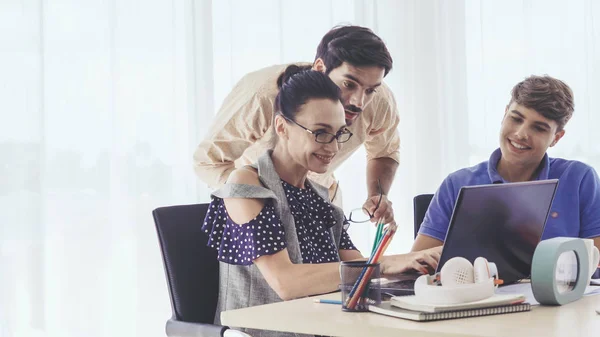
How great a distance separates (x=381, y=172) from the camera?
2.78 meters

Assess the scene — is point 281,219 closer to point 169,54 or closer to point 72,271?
point 72,271

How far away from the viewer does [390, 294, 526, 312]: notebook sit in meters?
1.19

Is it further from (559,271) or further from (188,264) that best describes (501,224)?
(188,264)

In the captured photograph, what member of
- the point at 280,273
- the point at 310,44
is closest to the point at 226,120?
the point at 280,273

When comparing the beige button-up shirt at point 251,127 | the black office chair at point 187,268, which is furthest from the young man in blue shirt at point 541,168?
the black office chair at point 187,268

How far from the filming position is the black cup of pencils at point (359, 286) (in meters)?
1.28

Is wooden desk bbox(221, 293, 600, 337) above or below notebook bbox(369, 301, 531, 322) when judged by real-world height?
below

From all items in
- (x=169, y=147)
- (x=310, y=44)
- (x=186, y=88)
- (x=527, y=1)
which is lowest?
(x=169, y=147)

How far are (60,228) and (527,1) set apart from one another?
110 inches

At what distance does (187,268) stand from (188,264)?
0.04 feet

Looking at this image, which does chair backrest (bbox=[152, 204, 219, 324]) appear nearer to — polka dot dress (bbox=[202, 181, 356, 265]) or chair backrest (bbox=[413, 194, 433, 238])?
polka dot dress (bbox=[202, 181, 356, 265])

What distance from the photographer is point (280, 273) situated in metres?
1.62

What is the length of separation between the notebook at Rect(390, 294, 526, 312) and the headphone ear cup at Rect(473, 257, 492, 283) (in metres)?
0.07

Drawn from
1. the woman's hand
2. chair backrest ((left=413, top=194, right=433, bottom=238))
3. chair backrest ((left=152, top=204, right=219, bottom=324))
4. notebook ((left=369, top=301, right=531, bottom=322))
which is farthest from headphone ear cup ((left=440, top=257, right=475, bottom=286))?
chair backrest ((left=413, top=194, right=433, bottom=238))
